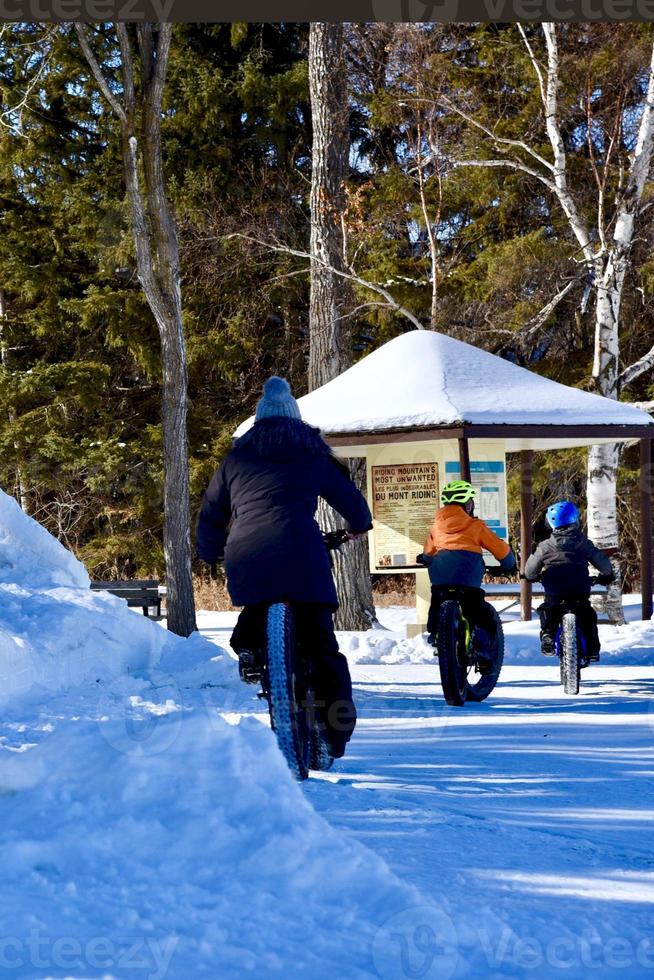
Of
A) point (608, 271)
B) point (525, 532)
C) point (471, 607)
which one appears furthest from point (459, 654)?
point (608, 271)

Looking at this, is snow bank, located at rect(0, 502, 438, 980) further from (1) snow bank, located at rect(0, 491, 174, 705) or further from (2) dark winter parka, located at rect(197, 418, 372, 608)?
(1) snow bank, located at rect(0, 491, 174, 705)

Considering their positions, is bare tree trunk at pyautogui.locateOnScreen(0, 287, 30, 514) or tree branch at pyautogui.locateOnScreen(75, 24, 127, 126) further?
bare tree trunk at pyautogui.locateOnScreen(0, 287, 30, 514)

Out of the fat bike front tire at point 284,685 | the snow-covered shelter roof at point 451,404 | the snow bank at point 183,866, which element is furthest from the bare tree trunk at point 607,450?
the snow bank at point 183,866

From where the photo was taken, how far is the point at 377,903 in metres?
3.44

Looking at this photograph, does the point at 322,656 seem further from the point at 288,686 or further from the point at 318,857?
the point at 318,857

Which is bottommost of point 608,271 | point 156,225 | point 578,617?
point 578,617

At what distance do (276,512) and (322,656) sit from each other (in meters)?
0.70

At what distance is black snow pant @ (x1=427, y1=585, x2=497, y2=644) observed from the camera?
9148 millimetres

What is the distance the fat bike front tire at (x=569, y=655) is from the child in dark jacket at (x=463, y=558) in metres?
0.54

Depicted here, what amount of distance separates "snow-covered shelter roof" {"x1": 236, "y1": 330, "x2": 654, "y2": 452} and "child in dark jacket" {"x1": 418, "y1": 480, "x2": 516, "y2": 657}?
3362mm

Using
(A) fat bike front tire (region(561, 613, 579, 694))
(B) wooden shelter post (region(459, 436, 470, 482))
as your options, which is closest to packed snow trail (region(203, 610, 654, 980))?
(A) fat bike front tire (region(561, 613, 579, 694))

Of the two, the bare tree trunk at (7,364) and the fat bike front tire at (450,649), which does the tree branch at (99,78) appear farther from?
the bare tree trunk at (7,364)

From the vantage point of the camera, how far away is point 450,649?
29.0 ft

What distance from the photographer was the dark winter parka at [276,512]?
561cm
